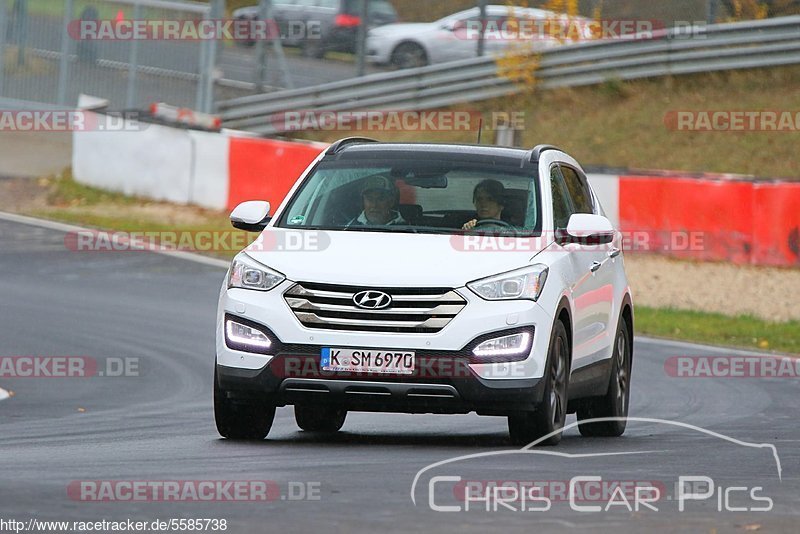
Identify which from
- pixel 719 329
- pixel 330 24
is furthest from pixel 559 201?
pixel 330 24

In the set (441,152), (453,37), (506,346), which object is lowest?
(506,346)

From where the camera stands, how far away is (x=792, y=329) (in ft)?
58.5

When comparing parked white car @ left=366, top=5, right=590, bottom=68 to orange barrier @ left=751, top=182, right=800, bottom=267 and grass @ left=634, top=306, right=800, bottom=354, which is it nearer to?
orange barrier @ left=751, top=182, right=800, bottom=267

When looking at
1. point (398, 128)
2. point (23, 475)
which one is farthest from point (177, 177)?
point (23, 475)

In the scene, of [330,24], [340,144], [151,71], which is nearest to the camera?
[340,144]

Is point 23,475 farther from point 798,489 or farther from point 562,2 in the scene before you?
point 562,2

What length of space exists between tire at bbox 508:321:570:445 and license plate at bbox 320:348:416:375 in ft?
2.34

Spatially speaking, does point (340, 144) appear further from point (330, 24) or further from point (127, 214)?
point (330, 24)

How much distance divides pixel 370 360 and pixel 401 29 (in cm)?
2107

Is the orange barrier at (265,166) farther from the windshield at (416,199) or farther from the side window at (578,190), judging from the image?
the windshield at (416,199)

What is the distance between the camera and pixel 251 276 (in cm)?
898

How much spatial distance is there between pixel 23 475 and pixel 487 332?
8.17 ft

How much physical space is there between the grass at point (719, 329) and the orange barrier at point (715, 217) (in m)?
1.86

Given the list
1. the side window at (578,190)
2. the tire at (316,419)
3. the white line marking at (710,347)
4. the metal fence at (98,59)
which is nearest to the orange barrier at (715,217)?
the white line marking at (710,347)
